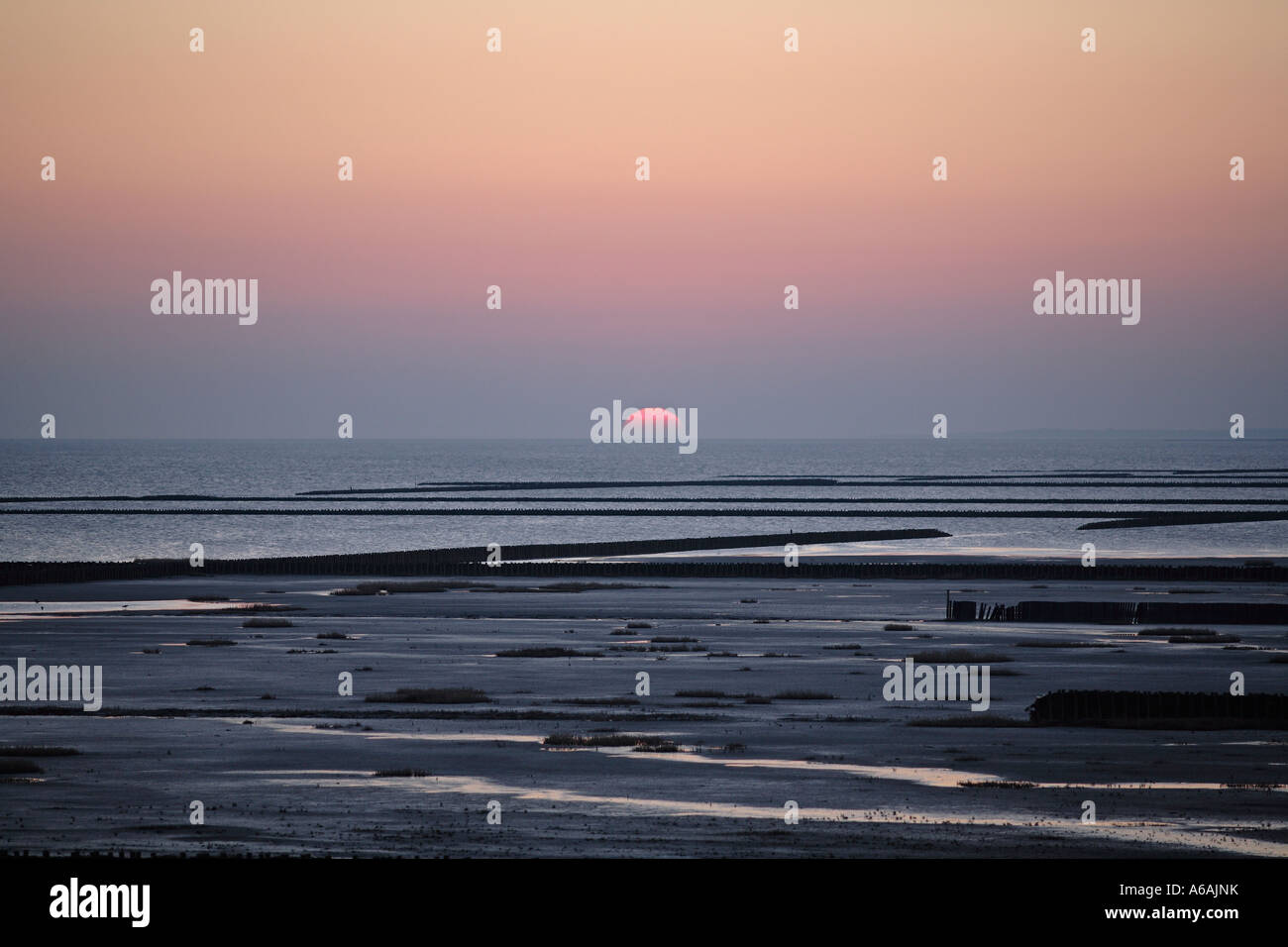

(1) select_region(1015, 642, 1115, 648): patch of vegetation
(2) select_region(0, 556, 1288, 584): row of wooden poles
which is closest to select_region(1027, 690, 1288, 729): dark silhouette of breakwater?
(1) select_region(1015, 642, 1115, 648): patch of vegetation

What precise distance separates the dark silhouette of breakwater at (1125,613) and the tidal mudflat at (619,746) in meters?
3.24

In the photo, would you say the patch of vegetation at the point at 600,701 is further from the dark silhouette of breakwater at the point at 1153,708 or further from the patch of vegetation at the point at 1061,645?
the patch of vegetation at the point at 1061,645

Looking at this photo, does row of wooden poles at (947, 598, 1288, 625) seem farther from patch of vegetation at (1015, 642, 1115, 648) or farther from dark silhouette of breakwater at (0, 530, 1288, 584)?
dark silhouette of breakwater at (0, 530, 1288, 584)

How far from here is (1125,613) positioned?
80250mm

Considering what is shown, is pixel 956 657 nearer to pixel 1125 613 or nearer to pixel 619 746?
pixel 1125 613

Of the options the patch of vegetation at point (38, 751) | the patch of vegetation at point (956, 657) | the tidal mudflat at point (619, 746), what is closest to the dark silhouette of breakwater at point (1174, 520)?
the tidal mudflat at point (619, 746)

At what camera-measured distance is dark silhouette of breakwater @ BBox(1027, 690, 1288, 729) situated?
44250 mm

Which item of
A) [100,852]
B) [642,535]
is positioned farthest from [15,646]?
[642,535]

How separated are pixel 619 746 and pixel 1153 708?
15.1 m

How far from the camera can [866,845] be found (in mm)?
28359

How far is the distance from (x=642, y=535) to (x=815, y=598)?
268 feet

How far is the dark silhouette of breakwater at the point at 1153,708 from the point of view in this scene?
44.2 metres

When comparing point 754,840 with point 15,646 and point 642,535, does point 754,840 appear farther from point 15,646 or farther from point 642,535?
point 642,535

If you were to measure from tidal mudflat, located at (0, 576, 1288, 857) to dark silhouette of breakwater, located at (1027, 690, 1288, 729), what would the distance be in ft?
4.03
